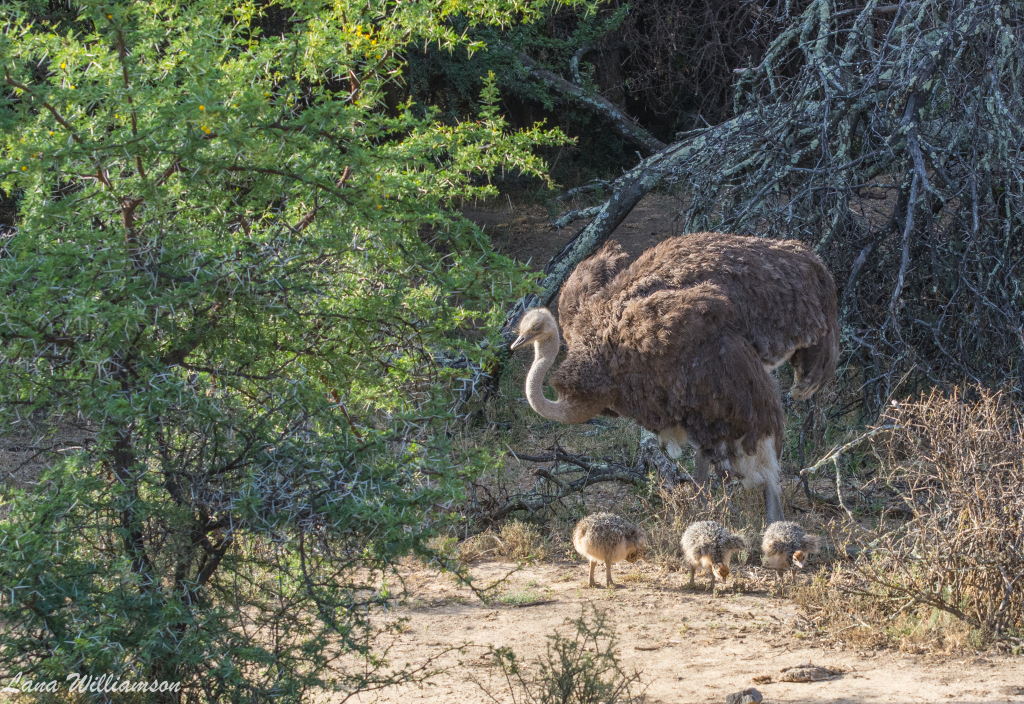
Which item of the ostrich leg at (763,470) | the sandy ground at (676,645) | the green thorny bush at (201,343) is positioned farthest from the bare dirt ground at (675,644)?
the green thorny bush at (201,343)

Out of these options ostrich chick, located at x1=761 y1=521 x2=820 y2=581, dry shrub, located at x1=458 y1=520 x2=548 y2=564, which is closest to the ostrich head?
dry shrub, located at x1=458 y1=520 x2=548 y2=564

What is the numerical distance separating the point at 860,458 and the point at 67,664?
568cm

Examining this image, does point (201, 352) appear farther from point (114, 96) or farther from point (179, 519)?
point (114, 96)

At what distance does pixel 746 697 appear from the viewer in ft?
16.1

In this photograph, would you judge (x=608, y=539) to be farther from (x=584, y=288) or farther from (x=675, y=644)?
(x=584, y=288)

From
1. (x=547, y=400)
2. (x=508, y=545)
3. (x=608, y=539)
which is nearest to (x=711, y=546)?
(x=608, y=539)

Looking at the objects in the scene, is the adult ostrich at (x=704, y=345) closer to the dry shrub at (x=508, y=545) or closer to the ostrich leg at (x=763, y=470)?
the ostrich leg at (x=763, y=470)

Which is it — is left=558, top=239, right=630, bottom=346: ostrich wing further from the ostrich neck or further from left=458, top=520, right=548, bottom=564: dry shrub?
Result: left=458, top=520, right=548, bottom=564: dry shrub

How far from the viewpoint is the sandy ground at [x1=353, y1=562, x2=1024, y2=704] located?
5.06 meters

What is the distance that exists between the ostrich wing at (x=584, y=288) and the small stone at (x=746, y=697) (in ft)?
10.3

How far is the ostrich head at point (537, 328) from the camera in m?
7.89

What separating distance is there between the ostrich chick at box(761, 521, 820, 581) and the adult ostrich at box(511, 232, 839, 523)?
0.81 metres

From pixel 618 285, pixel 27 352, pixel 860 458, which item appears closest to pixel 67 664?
pixel 27 352

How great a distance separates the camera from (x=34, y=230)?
4160 millimetres
